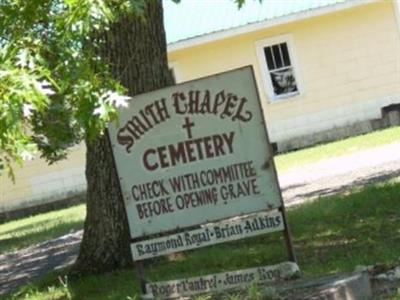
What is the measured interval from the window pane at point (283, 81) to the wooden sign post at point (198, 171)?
15.8m

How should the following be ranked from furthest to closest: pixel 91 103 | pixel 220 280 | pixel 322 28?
pixel 322 28 < pixel 220 280 < pixel 91 103

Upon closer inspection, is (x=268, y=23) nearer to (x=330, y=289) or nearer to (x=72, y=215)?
(x=72, y=215)

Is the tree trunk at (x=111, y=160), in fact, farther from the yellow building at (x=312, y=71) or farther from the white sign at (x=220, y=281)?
the yellow building at (x=312, y=71)

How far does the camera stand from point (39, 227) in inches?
699

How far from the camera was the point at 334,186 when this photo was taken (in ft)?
45.6

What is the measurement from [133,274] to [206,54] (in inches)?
553

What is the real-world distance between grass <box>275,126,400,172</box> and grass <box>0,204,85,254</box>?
4606mm

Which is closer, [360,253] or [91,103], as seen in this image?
[91,103]

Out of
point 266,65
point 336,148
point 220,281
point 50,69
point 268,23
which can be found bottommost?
point 220,281

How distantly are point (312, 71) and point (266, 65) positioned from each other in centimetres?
120

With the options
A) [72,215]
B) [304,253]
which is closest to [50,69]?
[304,253]

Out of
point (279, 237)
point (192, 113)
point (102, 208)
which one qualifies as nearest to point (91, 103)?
point (192, 113)

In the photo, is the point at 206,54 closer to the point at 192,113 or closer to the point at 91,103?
the point at 192,113

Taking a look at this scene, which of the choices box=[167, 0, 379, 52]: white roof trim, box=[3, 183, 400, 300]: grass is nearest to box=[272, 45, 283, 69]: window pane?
box=[167, 0, 379, 52]: white roof trim
